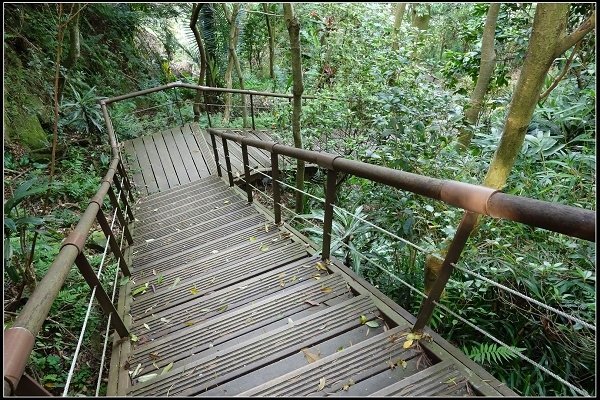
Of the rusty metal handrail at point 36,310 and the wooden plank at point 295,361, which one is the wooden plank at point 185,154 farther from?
the wooden plank at point 295,361

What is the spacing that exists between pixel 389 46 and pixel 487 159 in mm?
3311

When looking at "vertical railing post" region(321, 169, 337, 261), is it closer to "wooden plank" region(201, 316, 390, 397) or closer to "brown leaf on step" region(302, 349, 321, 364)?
"wooden plank" region(201, 316, 390, 397)

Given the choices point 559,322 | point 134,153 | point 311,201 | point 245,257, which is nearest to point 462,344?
point 559,322

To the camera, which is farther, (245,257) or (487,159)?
(487,159)

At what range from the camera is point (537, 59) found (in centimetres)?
211

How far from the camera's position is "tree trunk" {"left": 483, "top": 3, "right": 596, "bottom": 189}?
2.02 m

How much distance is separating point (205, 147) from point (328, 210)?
18.6ft

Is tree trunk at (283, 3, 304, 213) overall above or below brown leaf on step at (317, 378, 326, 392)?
above

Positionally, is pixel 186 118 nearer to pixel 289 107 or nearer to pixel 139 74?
pixel 139 74

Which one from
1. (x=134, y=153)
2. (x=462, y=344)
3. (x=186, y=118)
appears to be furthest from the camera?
(x=186, y=118)

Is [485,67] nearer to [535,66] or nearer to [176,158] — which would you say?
[535,66]

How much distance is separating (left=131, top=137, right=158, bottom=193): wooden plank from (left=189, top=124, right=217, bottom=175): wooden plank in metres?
1.02

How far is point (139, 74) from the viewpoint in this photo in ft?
35.2

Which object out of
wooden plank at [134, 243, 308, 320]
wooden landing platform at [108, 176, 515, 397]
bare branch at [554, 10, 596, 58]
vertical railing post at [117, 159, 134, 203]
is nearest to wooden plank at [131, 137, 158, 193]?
vertical railing post at [117, 159, 134, 203]
